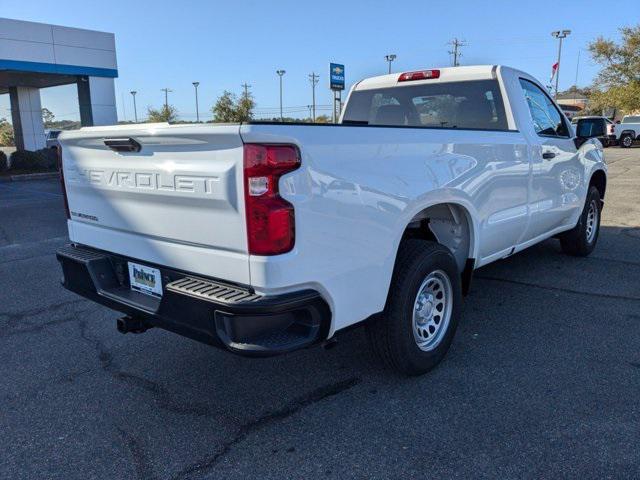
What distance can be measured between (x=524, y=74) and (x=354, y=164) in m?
2.91

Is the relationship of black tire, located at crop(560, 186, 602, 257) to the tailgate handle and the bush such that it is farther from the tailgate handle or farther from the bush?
the bush

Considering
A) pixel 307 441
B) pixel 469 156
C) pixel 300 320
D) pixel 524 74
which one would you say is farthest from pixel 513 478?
pixel 524 74

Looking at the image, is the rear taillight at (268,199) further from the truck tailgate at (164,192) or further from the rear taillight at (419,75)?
the rear taillight at (419,75)

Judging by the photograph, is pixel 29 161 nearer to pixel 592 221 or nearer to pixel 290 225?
pixel 592 221

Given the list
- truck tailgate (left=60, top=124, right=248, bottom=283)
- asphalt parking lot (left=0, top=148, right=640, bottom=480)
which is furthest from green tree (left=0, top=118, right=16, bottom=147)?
truck tailgate (left=60, top=124, right=248, bottom=283)

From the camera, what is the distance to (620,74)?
3938 centimetres

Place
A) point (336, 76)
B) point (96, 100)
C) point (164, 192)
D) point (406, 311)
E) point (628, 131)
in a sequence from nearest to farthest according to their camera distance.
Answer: point (164, 192), point (406, 311), point (96, 100), point (336, 76), point (628, 131)

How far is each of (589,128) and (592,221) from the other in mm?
1461

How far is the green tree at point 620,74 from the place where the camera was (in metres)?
37.7

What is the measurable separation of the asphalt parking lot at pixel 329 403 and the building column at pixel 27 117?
21.3 meters

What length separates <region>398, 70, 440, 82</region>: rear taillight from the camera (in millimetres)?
4805

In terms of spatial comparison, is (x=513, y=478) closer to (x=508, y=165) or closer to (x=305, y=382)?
(x=305, y=382)

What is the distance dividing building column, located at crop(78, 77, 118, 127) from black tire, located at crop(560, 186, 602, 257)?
730 inches

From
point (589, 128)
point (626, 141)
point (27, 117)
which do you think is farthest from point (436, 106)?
point (626, 141)
